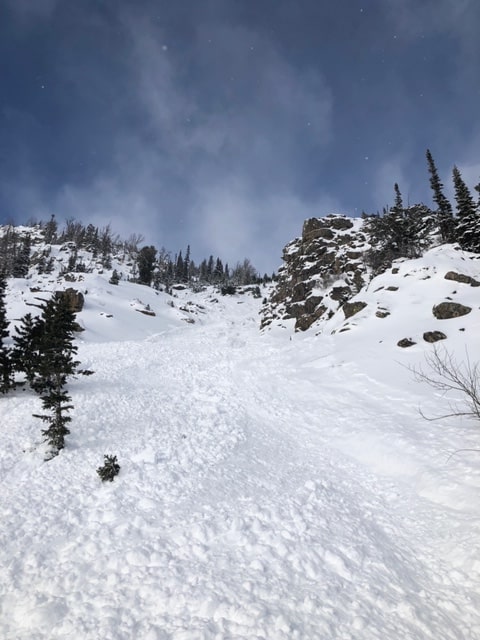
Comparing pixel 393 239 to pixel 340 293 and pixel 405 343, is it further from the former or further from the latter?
pixel 405 343

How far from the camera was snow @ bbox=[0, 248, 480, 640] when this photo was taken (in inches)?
199

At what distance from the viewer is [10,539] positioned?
6.93 m

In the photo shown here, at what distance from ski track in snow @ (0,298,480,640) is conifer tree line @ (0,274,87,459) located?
0.87 metres

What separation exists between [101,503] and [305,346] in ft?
72.3

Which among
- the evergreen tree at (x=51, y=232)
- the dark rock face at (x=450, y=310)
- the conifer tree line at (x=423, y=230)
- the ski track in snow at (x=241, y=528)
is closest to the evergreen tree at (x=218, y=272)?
the evergreen tree at (x=51, y=232)

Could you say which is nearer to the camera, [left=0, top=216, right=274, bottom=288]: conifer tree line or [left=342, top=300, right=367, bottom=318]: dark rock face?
[left=342, top=300, right=367, bottom=318]: dark rock face

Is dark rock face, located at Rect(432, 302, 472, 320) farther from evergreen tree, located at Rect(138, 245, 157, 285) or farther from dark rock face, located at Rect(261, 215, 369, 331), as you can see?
evergreen tree, located at Rect(138, 245, 157, 285)

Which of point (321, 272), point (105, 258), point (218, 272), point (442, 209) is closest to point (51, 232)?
point (105, 258)

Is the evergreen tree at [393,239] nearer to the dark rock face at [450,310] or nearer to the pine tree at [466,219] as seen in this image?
the pine tree at [466,219]

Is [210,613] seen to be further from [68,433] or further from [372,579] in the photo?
[68,433]

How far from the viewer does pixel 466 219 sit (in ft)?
117

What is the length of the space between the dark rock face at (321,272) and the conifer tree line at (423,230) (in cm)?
248

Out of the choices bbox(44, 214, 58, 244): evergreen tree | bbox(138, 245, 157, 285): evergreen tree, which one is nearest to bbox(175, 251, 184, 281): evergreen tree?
bbox(138, 245, 157, 285): evergreen tree

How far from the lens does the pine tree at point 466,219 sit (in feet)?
110
